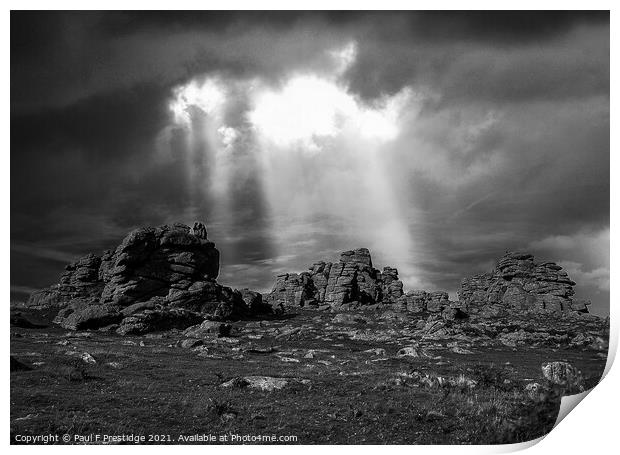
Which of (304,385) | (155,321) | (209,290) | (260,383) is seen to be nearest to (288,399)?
(260,383)

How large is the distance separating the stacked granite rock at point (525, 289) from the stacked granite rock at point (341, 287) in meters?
11.6

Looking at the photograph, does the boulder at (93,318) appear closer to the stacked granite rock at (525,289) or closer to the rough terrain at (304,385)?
the rough terrain at (304,385)

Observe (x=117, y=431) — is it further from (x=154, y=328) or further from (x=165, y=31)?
(x=154, y=328)

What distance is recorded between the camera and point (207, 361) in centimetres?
2244

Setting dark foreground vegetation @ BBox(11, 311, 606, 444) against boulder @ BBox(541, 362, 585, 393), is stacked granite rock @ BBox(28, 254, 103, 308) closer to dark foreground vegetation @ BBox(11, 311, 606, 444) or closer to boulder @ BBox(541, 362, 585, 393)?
dark foreground vegetation @ BBox(11, 311, 606, 444)

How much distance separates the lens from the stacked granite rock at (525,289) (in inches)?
3204

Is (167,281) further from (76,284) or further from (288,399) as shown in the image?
(288,399)

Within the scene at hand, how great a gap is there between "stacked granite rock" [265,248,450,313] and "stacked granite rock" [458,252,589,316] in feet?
38.1

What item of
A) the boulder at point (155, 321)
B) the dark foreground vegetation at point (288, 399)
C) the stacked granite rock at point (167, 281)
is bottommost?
the dark foreground vegetation at point (288, 399)

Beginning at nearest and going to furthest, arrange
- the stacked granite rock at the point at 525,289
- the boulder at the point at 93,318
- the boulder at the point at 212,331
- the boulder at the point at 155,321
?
1. the boulder at the point at 212,331
2. the boulder at the point at 155,321
3. the boulder at the point at 93,318
4. the stacked granite rock at the point at 525,289

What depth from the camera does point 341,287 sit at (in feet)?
317

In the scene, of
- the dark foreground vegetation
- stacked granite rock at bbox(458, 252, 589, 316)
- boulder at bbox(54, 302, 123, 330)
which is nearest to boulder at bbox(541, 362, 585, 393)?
the dark foreground vegetation

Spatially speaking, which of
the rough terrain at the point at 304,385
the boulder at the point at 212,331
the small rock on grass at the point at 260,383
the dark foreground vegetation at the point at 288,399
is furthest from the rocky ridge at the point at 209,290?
the small rock on grass at the point at 260,383
